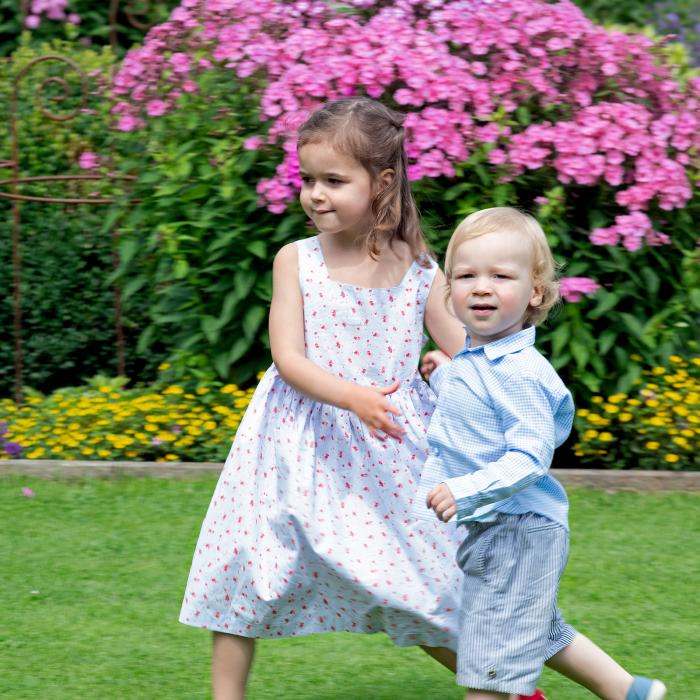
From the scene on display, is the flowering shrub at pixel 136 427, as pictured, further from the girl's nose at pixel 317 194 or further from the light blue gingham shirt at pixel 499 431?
the light blue gingham shirt at pixel 499 431

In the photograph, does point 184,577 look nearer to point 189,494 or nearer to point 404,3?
point 189,494

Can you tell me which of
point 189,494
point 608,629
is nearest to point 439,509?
point 608,629

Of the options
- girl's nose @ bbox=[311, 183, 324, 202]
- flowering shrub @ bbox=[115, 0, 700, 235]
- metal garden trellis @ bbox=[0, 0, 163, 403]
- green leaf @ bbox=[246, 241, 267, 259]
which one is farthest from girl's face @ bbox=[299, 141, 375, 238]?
metal garden trellis @ bbox=[0, 0, 163, 403]

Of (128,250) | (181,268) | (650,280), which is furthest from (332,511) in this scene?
(128,250)

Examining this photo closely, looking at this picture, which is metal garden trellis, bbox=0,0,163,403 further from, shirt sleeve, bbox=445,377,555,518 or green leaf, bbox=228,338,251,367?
shirt sleeve, bbox=445,377,555,518

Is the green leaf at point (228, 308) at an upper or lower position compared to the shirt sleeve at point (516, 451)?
lower

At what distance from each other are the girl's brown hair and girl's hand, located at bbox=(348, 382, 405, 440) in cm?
43

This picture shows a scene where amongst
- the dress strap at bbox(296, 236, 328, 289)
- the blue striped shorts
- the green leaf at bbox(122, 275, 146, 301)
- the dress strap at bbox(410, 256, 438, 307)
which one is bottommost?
the green leaf at bbox(122, 275, 146, 301)

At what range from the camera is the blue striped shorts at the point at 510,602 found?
2.72 metres

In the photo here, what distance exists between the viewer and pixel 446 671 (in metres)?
3.66

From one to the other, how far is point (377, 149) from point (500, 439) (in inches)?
28.8

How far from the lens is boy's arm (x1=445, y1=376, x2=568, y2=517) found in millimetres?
2559

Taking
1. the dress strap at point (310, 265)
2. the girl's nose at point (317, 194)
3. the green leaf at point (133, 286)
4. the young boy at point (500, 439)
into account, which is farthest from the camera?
the green leaf at point (133, 286)

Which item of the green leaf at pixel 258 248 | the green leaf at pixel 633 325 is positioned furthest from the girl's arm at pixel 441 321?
the green leaf at pixel 633 325
